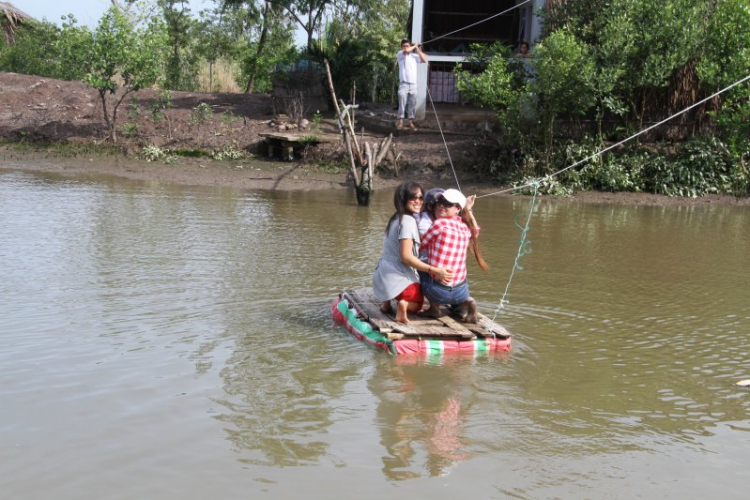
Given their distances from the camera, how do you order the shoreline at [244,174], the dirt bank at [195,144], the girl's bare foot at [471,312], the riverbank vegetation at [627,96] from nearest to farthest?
the girl's bare foot at [471,312], the riverbank vegetation at [627,96], the shoreline at [244,174], the dirt bank at [195,144]

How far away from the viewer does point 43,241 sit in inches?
398

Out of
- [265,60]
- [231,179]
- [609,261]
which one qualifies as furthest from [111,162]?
[609,261]

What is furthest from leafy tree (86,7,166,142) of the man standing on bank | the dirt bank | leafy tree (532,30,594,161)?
leafy tree (532,30,594,161)

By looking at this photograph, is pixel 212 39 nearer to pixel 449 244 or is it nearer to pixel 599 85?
pixel 599 85

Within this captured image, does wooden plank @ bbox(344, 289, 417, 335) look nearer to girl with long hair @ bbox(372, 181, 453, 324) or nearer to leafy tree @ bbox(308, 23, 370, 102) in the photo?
girl with long hair @ bbox(372, 181, 453, 324)

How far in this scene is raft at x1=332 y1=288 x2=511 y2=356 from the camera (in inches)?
243

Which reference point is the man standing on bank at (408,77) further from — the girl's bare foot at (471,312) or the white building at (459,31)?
the girl's bare foot at (471,312)

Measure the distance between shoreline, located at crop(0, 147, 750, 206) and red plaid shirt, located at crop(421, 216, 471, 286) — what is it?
948 centimetres

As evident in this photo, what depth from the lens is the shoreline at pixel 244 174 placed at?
617 inches

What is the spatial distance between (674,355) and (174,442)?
389cm

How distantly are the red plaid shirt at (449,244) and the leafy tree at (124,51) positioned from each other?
44.2ft

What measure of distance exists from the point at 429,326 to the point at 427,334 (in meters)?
0.21

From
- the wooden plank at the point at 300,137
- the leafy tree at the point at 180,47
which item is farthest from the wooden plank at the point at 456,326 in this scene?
the leafy tree at the point at 180,47

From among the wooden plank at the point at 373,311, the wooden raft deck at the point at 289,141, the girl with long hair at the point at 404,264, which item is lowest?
the wooden plank at the point at 373,311
